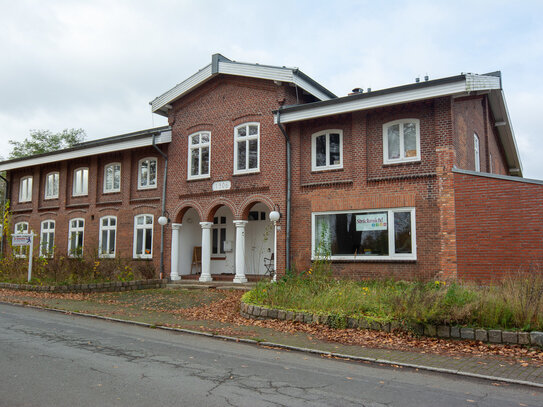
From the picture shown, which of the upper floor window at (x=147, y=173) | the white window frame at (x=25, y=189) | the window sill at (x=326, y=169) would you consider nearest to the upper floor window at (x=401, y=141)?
the window sill at (x=326, y=169)

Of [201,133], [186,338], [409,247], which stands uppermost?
[201,133]

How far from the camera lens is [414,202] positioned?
1550 centimetres

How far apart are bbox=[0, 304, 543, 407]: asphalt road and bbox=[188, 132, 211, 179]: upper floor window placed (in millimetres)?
12384

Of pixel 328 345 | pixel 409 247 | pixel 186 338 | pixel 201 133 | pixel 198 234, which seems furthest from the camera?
pixel 198 234

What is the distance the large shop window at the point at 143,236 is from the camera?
2236 cm

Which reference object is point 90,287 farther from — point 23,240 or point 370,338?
point 370,338

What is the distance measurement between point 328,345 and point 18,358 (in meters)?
5.10

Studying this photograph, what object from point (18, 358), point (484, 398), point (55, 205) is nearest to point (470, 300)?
point (484, 398)

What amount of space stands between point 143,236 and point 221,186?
527cm

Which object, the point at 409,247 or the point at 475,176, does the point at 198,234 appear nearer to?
the point at 409,247

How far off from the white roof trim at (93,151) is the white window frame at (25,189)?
0.96 m

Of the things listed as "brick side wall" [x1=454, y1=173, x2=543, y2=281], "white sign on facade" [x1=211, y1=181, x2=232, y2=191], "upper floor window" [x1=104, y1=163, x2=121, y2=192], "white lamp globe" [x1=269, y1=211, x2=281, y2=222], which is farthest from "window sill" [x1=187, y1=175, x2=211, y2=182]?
"brick side wall" [x1=454, y1=173, x2=543, y2=281]

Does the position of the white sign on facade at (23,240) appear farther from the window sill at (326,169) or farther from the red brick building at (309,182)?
the window sill at (326,169)

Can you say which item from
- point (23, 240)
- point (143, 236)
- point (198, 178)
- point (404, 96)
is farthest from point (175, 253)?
point (404, 96)
